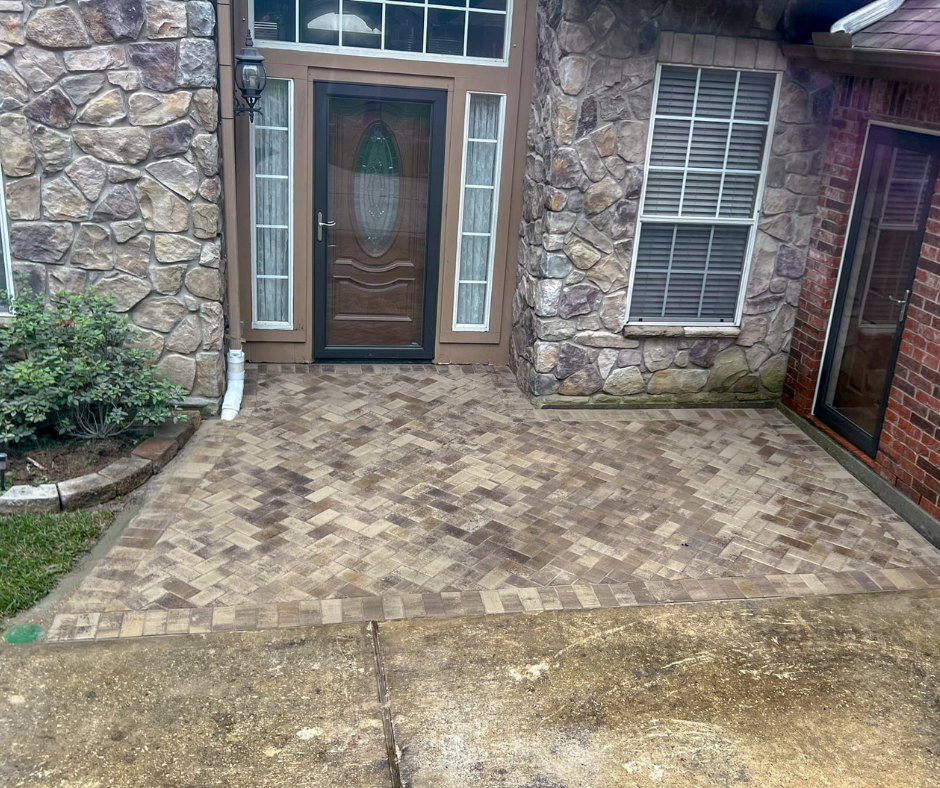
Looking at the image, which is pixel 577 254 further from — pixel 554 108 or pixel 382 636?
pixel 382 636

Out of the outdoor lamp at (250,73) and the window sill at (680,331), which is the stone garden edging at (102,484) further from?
the window sill at (680,331)

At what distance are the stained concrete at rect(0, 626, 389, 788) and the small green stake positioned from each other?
2.5 inches

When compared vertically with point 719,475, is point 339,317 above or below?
above

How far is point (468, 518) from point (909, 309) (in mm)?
2878

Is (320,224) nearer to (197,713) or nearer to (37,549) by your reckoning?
(37,549)

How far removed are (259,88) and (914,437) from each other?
4474 millimetres

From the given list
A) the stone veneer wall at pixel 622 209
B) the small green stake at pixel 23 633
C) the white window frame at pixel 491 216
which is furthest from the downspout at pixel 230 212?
the small green stake at pixel 23 633

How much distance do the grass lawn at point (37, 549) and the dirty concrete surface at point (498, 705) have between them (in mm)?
353

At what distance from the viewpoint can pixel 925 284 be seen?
211 inches

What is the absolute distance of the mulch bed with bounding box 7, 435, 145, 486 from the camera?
5094 mm

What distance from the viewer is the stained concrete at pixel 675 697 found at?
347 centimetres

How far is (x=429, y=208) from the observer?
22.4 feet

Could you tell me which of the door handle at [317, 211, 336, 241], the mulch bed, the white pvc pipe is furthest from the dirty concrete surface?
the door handle at [317, 211, 336, 241]

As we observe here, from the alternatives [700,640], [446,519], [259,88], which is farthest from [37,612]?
[259,88]
